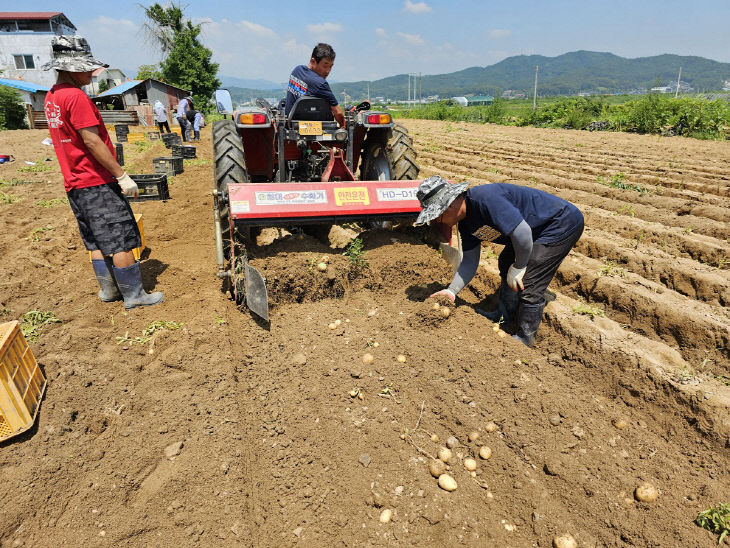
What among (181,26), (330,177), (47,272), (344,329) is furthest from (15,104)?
(344,329)

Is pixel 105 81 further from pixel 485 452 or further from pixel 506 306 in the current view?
pixel 485 452

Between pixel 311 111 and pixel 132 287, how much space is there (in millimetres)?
2442

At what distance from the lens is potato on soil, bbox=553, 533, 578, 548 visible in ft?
6.37

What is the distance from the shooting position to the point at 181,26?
36.3 metres

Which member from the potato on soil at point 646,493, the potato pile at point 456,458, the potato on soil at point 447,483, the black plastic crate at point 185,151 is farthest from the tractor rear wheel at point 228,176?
the black plastic crate at point 185,151

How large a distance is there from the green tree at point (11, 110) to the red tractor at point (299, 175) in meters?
23.2

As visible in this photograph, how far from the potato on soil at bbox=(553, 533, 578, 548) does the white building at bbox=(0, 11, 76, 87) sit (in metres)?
40.9

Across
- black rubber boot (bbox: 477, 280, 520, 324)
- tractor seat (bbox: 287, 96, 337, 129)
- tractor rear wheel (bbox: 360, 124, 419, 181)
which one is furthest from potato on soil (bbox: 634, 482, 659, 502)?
tractor seat (bbox: 287, 96, 337, 129)

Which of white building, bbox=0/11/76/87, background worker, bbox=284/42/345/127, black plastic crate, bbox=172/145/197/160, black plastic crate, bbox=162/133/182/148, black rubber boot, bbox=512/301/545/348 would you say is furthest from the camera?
white building, bbox=0/11/76/87

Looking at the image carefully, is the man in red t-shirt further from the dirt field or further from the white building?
the white building

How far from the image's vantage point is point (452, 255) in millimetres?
3812

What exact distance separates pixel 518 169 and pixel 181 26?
37008mm

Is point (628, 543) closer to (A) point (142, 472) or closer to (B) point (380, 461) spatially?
(B) point (380, 461)

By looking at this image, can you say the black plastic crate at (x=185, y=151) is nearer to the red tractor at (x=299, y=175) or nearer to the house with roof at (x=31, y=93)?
the red tractor at (x=299, y=175)
